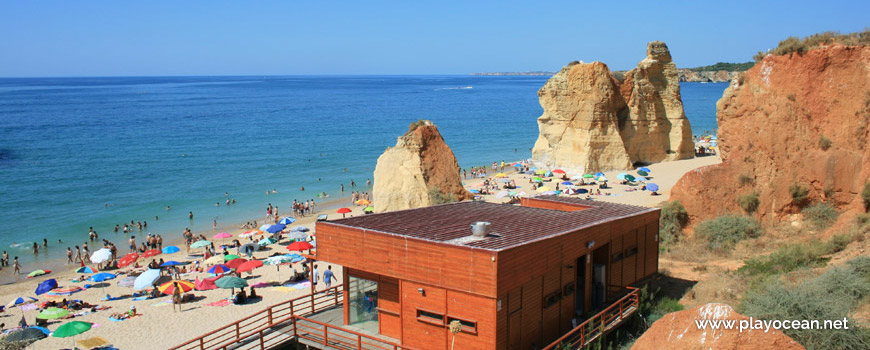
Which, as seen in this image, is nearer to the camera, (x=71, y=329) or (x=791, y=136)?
(x=71, y=329)

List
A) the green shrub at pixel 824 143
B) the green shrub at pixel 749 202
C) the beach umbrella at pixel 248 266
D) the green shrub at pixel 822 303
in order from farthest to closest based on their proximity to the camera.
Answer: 1. the beach umbrella at pixel 248 266
2. the green shrub at pixel 749 202
3. the green shrub at pixel 824 143
4. the green shrub at pixel 822 303

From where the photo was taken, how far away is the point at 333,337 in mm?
13766

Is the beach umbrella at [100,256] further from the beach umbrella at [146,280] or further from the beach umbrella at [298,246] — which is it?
the beach umbrella at [298,246]

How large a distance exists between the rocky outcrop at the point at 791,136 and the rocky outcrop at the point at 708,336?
13858 mm

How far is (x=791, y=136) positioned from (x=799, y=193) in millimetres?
1869

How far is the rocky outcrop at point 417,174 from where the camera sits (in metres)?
29.5

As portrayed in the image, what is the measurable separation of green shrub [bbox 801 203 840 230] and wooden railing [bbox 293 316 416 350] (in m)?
14.5

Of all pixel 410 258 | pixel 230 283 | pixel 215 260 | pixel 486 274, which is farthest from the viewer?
pixel 215 260

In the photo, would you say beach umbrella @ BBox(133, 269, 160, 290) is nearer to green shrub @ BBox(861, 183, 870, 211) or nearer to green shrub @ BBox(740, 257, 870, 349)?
green shrub @ BBox(740, 257, 870, 349)

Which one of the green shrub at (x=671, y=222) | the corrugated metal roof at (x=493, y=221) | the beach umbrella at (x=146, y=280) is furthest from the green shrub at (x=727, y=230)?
the beach umbrella at (x=146, y=280)

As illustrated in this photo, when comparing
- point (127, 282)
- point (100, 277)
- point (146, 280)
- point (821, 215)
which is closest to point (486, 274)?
point (821, 215)

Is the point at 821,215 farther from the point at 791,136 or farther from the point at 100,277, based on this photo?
the point at 100,277

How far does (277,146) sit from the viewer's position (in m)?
75.8

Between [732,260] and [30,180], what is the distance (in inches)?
2171
